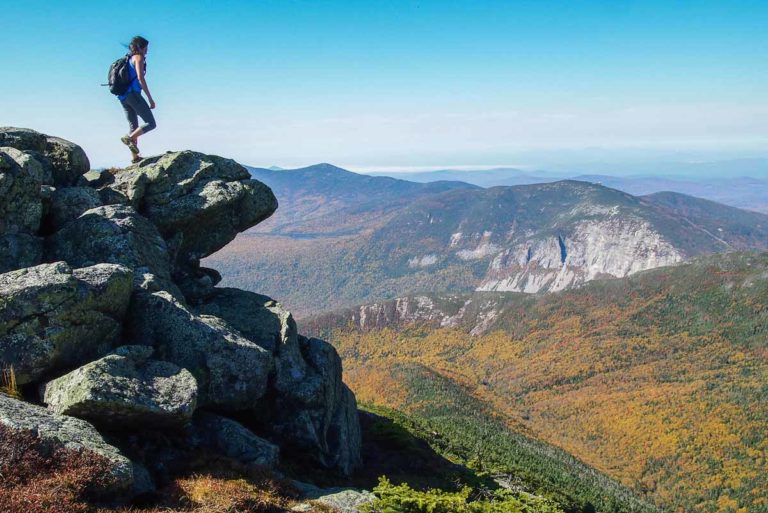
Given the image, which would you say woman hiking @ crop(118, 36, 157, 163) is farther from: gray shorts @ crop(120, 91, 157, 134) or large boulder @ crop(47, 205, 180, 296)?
large boulder @ crop(47, 205, 180, 296)

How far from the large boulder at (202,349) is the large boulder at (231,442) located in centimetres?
117

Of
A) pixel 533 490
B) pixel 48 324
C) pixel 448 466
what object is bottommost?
pixel 533 490

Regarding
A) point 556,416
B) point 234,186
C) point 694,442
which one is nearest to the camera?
point 234,186

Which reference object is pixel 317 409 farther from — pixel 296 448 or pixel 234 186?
pixel 234 186

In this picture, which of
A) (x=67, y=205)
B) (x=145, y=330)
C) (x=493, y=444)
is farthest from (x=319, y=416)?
(x=493, y=444)

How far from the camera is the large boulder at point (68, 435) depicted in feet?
42.1

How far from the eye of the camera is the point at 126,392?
15.5 m

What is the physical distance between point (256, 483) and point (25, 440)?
21.4 feet

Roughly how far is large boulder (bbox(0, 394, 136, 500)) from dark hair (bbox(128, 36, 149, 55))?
18.3 meters

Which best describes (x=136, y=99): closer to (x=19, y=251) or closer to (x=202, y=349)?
(x=19, y=251)

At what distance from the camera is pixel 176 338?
19.8 m

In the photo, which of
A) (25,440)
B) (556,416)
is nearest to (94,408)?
(25,440)

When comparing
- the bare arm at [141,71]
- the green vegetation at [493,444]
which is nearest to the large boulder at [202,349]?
the bare arm at [141,71]

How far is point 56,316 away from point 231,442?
762 cm
